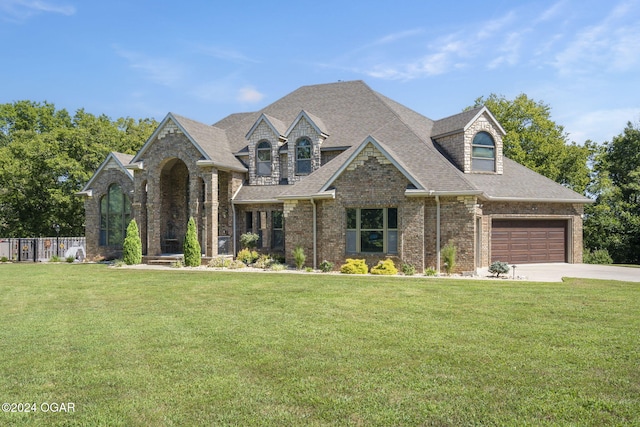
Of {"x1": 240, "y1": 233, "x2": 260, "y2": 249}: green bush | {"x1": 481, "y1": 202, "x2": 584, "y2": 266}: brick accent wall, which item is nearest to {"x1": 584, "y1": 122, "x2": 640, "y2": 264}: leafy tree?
{"x1": 481, "y1": 202, "x2": 584, "y2": 266}: brick accent wall

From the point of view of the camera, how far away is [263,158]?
966 inches

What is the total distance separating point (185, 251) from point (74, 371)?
1599 centimetres

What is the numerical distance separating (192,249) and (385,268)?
9682 millimetres

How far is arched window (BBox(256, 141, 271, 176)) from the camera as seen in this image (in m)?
24.4

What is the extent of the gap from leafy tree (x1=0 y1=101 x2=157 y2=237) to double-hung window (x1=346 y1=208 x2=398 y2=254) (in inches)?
988

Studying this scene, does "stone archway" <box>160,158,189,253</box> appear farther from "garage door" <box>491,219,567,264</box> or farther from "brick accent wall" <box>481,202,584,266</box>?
"garage door" <box>491,219,567,264</box>

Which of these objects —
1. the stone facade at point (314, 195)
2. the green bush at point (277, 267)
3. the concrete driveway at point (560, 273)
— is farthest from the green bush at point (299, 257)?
the concrete driveway at point (560, 273)

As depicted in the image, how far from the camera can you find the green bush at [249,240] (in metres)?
23.0

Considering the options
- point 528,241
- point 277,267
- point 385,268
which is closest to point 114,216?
point 277,267

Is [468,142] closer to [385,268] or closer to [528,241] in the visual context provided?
[528,241]

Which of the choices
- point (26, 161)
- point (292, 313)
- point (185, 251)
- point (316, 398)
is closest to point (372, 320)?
point (292, 313)

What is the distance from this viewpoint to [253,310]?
9.88 metres

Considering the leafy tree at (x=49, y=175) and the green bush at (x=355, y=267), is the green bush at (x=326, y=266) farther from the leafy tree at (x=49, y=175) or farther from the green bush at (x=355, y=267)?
the leafy tree at (x=49, y=175)

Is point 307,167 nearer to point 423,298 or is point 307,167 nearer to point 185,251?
point 185,251
